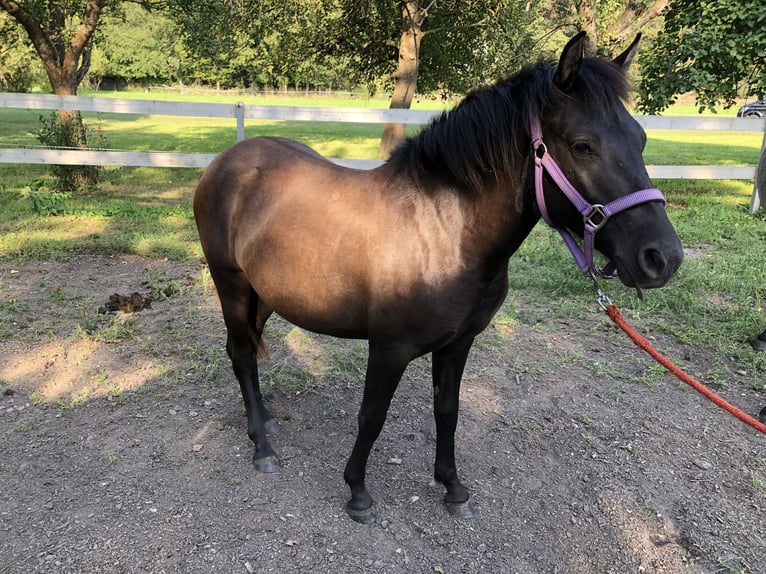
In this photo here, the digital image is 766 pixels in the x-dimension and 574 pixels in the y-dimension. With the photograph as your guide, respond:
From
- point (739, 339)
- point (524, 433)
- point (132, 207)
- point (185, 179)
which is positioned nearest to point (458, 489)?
point (524, 433)

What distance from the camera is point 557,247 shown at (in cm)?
675

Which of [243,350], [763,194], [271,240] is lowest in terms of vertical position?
[243,350]

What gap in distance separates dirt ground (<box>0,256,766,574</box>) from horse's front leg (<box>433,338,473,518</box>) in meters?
0.08

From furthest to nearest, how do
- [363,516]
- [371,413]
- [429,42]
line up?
[429,42]
[363,516]
[371,413]

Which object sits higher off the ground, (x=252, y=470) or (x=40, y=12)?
(x=40, y=12)

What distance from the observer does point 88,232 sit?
276 inches

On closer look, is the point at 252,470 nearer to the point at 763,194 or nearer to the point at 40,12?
the point at 763,194

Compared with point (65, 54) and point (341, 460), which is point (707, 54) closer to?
point (341, 460)

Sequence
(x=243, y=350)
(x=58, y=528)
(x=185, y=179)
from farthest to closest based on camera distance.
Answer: (x=185, y=179) → (x=243, y=350) → (x=58, y=528)

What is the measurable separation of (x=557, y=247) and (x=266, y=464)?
4921 mm

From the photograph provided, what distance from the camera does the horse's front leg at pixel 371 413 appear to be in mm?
2305

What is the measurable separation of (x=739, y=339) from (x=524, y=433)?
248cm

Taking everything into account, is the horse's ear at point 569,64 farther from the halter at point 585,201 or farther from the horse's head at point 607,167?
the halter at point 585,201

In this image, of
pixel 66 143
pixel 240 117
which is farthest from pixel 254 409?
pixel 66 143
